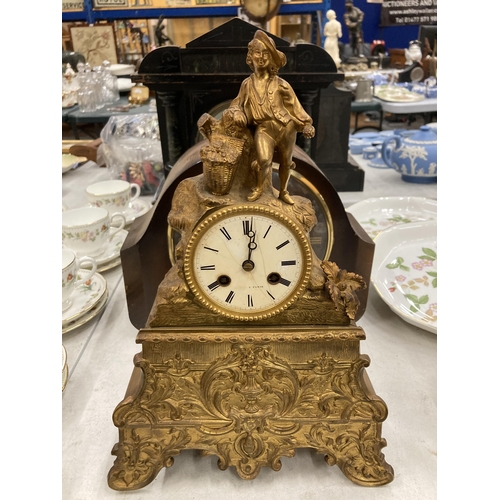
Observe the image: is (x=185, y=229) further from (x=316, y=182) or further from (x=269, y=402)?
(x=316, y=182)

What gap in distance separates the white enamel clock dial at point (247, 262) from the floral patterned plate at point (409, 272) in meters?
0.53

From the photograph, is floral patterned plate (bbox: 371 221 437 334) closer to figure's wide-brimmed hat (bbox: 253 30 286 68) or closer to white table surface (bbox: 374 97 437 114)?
figure's wide-brimmed hat (bbox: 253 30 286 68)

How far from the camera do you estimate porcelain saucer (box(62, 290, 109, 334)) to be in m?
1.08

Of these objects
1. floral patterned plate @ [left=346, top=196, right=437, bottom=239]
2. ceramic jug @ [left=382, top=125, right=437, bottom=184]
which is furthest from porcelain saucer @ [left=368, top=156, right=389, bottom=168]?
floral patterned plate @ [left=346, top=196, right=437, bottom=239]

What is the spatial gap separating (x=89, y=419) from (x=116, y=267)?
2.02 feet

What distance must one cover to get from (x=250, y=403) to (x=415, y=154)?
55.0 inches

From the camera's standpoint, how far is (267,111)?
25.3 inches

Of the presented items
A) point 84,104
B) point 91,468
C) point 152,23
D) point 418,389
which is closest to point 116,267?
point 91,468

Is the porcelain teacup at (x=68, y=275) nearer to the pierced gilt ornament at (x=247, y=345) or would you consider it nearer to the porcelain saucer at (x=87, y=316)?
the porcelain saucer at (x=87, y=316)

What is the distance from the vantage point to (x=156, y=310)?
690mm

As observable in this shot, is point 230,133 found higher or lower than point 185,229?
higher

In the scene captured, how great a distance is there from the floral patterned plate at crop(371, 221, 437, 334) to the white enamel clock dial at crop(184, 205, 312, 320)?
0.53 meters

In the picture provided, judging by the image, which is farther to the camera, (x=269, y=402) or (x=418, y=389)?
(x=418, y=389)

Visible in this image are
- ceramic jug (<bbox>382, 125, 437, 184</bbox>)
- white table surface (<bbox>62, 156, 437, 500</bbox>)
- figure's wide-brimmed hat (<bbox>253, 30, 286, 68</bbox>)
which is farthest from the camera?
ceramic jug (<bbox>382, 125, 437, 184</bbox>)
